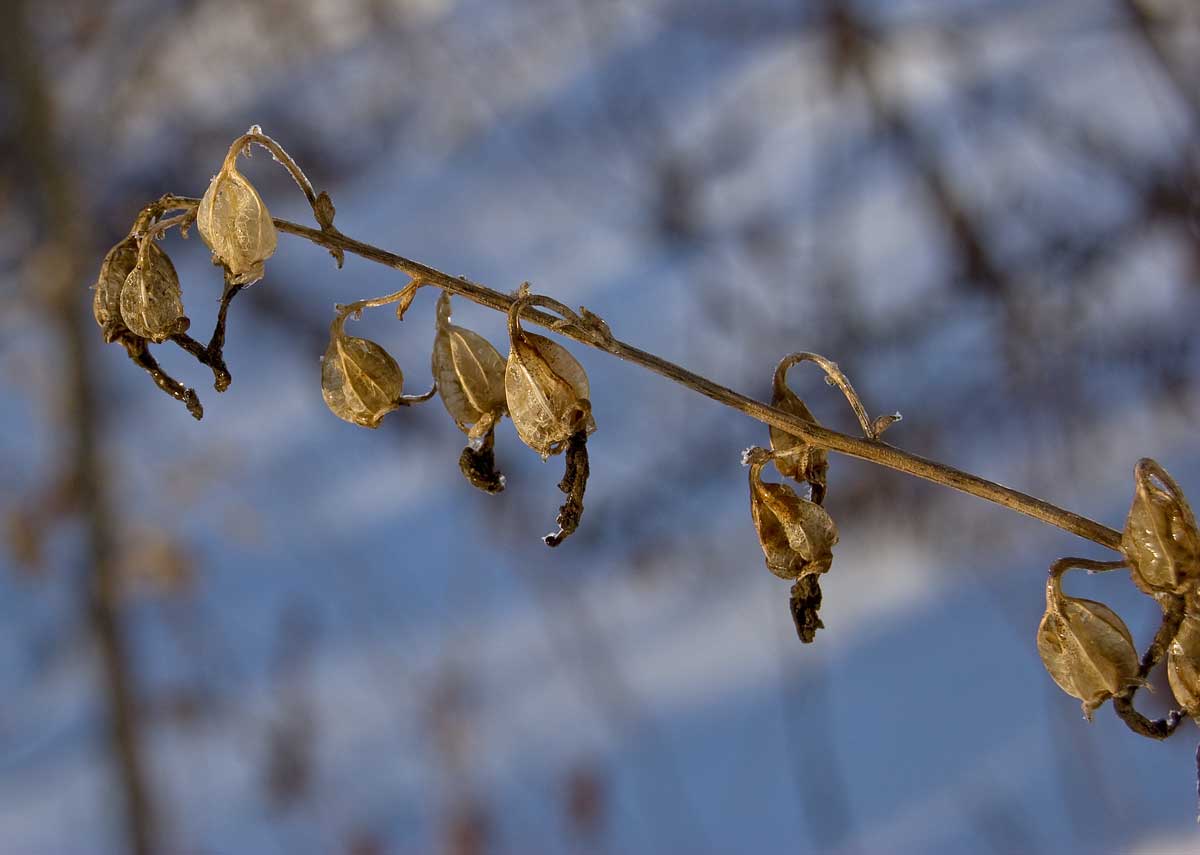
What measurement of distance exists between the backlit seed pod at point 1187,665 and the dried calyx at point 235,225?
0.16 metres

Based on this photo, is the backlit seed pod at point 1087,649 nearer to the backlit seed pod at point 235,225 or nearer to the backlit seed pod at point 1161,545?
the backlit seed pod at point 1161,545

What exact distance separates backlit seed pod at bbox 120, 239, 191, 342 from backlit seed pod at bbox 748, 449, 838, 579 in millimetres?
104

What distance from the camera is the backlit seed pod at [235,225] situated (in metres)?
0.21

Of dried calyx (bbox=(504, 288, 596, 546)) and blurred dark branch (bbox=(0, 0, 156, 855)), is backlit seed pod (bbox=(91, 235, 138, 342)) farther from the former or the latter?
blurred dark branch (bbox=(0, 0, 156, 855))

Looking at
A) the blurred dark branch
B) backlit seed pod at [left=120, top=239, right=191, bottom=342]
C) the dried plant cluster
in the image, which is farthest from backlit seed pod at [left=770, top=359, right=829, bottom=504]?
the blurred dark branch

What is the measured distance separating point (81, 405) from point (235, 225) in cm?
97

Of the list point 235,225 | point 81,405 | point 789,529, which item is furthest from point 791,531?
point 81,405

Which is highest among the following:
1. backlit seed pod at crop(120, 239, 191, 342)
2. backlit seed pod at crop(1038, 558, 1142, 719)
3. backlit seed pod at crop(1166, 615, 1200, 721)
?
backlit seed pod at crop(120, 239, 191, 342)

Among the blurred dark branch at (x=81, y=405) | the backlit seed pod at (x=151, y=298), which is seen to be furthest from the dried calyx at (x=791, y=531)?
the blurred dark branch at (x=81, y=405)

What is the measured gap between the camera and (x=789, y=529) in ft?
0.69

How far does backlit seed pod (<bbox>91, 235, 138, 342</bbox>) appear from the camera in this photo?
0.22 meters

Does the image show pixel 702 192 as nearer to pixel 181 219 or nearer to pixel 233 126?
pixel 233 126

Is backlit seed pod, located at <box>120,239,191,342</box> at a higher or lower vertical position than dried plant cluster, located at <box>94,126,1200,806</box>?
higher

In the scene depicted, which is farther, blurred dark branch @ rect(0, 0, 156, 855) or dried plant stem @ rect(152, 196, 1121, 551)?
blurred dark branch @ rect(0, 0, 156, 855)
